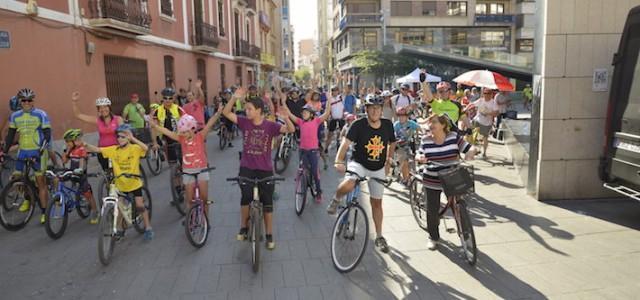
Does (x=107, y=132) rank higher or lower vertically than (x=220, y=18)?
lower

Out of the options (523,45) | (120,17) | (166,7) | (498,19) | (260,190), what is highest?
(498,19)

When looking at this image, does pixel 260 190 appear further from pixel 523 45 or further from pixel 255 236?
pixel 523 45

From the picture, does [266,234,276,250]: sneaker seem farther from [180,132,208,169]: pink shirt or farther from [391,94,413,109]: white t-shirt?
[391,94,413,109]: white t-shirt

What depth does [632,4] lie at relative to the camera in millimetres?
6852

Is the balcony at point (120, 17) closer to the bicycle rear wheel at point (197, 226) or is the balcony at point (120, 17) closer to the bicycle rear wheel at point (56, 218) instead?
the bicycle rear wheel at point (56, 218)

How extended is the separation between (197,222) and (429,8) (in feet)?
156

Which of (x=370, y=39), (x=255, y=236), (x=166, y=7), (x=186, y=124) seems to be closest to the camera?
(x=255, y=236)

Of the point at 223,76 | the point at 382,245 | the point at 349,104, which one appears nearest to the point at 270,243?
the point at 382,245

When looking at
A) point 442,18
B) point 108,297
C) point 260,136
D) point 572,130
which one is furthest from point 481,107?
point 442,18

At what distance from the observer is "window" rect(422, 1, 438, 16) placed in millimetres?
48094

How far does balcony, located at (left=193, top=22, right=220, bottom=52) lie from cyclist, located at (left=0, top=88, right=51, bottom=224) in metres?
13.6

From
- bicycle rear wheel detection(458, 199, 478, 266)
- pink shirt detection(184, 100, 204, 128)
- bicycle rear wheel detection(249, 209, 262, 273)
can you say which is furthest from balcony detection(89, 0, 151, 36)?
bicycle rear wheel detection(458, 199, 478, 266)

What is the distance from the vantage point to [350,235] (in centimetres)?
468

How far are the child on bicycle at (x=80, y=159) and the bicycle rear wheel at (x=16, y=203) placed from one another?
71cm
